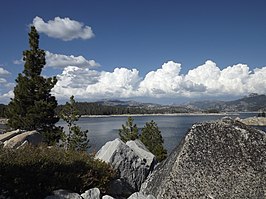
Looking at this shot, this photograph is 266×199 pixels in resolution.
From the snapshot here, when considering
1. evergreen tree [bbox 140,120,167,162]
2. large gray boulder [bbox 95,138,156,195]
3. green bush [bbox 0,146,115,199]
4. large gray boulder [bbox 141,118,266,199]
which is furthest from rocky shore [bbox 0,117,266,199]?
evergreen tree [bbox 140,120,167,162]

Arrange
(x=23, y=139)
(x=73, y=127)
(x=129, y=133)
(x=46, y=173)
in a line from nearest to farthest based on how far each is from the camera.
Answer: (x=46, y=173), (x=23, y=139), (x=73, y=127), (x=129, y=133)

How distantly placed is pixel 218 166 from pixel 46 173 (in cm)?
475

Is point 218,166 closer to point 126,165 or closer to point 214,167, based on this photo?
point 214,167

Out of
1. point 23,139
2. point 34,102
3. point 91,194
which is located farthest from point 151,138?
point 91,194

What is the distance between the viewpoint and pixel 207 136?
8883 millimetres

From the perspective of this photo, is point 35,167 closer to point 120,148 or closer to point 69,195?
point 69,195

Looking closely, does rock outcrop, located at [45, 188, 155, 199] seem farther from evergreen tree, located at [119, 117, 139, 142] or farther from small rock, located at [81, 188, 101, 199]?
evergreen tree, located at [119, 117, 139, 142]

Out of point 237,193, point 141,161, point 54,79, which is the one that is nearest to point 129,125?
point 54,79

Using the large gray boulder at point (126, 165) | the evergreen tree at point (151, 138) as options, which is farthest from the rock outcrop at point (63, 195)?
the evergreen tree at point (151, 138)

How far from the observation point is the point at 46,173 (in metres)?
9.52

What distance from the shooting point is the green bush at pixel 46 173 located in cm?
875

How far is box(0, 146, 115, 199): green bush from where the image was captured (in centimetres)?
875

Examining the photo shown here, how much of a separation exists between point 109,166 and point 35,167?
2.73 meters

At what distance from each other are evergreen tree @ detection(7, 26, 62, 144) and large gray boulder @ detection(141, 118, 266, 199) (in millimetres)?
22791
